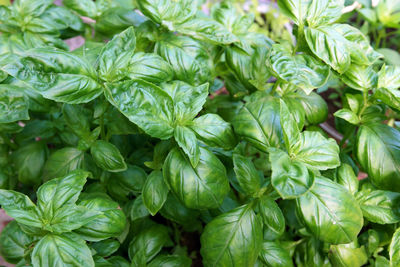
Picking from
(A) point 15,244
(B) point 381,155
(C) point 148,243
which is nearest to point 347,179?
(B) point 381,155

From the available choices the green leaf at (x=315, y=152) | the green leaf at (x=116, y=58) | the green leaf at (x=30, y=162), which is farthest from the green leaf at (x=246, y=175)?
the green leaf at (x=30, y=162)

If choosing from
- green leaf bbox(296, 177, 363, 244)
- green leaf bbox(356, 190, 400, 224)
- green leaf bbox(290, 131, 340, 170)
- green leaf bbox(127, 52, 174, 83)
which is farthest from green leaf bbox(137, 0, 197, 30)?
green leaf bbox(356, 190, 400, 224)

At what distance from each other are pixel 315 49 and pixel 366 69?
196 mm

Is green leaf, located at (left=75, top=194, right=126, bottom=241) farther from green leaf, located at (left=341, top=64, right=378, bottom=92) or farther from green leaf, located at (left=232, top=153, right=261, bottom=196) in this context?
green leaf, located at (left=341, top=64, right=378, bottom=92)

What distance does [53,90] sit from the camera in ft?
2.45

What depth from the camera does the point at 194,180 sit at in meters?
0.81

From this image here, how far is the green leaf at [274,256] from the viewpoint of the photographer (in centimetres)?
91

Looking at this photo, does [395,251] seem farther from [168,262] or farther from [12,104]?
[12,104]

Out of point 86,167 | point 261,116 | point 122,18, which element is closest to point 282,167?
point 261,116

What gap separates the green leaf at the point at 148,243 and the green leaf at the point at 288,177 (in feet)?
1.41

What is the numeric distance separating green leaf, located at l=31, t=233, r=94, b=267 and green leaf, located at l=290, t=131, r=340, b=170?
1.60ft

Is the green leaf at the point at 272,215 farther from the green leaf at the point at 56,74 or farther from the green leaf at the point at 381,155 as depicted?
the green leaf at the point at 56,74

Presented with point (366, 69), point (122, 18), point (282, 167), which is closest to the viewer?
point (282, 167)

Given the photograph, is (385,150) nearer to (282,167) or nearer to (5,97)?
(282,167)
